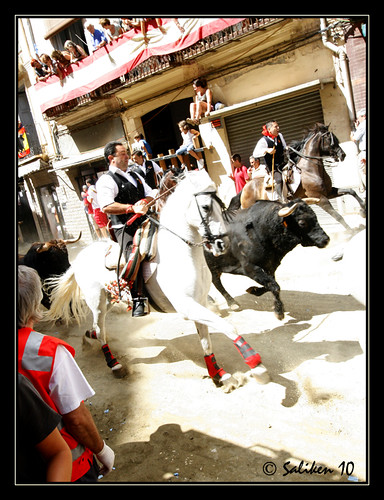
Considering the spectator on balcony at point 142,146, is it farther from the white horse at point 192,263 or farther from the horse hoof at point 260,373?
the horse hoof at point 260,373

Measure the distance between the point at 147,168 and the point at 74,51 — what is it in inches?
45.0

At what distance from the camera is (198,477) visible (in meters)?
2.09

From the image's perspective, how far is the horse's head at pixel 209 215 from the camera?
7.92 feet

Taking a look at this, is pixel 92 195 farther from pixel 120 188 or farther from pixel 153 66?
pixel 153 66

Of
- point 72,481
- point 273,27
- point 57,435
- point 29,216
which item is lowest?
point 72,481

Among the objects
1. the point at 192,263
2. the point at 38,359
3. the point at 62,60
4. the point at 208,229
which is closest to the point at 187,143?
the point at 208,229

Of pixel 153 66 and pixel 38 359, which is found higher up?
pixel 153 66

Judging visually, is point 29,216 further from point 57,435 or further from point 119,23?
point 57,435

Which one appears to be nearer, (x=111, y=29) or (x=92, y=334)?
(x=111, y=29)

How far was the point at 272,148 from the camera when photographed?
11.0 feet

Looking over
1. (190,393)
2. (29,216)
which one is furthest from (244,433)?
(29,216)

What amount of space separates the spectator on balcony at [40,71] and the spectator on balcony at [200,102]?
1.32 metres

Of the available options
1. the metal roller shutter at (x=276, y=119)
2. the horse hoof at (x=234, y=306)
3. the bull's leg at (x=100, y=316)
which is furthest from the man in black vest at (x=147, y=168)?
the horse hoof at (x=234, y=306)
